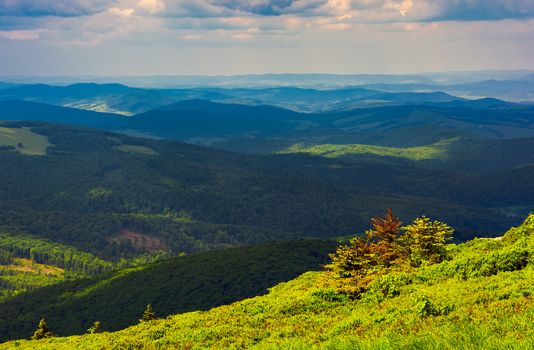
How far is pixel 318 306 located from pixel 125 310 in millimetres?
162553

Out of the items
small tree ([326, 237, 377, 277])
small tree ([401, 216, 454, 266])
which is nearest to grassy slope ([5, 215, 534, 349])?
small tree ([326, 237, 377, 277])

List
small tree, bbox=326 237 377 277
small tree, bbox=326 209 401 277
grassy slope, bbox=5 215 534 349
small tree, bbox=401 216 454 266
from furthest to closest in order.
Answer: small tree, bbox=326 209 401 277 → small tree, bbox=326 237 377 277 → small tree, bbox=401 216 454 266 → grassy slope, bbox=5 215 534 349

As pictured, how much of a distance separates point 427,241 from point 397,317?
27.6 meters

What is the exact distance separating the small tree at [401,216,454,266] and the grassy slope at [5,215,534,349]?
2.52 m

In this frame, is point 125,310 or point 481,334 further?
point 125,310

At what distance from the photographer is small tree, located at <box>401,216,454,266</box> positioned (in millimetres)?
62594

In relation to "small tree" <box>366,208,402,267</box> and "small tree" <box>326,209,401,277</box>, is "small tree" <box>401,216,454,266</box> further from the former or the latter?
"small tree" <box>326,209,401,277</box>

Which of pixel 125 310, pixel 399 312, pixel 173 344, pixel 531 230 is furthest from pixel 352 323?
pixel 125 310

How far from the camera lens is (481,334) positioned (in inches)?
1006

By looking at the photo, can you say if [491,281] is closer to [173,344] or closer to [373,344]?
[373,344]

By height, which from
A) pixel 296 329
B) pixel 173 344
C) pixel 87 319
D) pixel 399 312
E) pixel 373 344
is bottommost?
pixel 87 319

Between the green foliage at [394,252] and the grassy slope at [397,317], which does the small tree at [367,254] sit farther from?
the grassy slope at [397,317]

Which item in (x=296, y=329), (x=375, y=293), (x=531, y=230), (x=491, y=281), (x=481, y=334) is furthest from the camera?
(x=531, y=230)

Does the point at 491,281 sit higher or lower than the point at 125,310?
higher
